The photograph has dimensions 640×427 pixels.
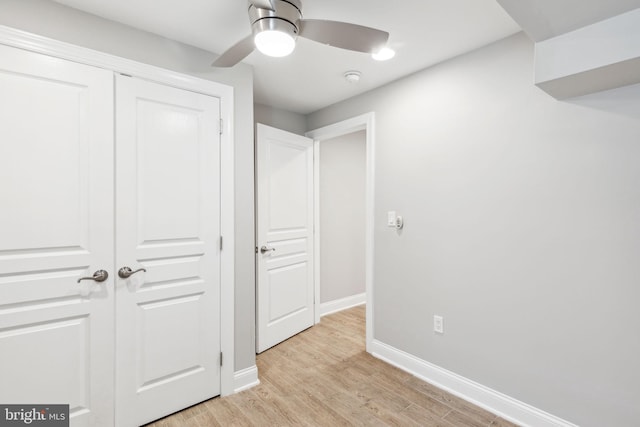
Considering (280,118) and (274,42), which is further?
(280,118)

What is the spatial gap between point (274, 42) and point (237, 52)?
13.1 inches

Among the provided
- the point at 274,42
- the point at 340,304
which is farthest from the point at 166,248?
the point at 340,304

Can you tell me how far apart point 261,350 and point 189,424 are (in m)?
0.97

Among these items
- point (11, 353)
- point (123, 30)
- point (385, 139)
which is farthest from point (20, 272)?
point (385, 139)

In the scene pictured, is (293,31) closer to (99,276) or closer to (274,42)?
(274,42)

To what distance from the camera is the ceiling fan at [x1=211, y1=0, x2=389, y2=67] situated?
1357 mm

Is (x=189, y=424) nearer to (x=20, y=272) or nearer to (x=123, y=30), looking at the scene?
(x=20, y=272)

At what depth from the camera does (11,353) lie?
1.49 metres

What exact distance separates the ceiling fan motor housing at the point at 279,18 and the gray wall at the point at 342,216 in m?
2.37

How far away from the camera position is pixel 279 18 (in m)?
1.37

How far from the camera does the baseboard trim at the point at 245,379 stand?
2.21 metres

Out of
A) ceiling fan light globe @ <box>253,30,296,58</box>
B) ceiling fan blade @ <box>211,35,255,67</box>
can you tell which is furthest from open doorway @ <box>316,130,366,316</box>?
ceiling fan light globe @ <box>253,30,296,58</box>

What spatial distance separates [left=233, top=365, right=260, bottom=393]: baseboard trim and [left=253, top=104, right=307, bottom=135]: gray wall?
2415mm

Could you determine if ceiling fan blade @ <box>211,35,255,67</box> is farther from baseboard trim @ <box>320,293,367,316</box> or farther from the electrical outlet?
baseboard trim @ <box>320,293,367,316</box>
